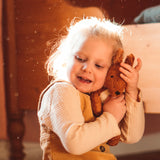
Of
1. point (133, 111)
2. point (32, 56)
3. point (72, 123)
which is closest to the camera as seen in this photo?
point (72, 123)

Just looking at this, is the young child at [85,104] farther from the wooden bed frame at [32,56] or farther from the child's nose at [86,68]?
the wooden bed frame at [32,56]

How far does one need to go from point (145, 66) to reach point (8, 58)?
49 centimetres

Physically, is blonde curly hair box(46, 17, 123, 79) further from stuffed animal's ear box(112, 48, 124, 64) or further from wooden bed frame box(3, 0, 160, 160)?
wooden bed frame box(3, 0, 160, 160)

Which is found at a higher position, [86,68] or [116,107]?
[86,68]

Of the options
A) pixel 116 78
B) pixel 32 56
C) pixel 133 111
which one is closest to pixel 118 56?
pixel 116 78

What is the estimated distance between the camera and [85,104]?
57cm

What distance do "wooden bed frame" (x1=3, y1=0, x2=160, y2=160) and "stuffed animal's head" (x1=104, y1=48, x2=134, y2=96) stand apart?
0.57 feet

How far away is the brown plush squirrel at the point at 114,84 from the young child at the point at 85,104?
11 mm

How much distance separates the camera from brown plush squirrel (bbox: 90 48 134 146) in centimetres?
56

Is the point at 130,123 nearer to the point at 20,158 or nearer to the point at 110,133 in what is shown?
the point at 110,133

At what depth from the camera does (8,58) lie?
84cm

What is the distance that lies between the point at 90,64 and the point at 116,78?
0.08m

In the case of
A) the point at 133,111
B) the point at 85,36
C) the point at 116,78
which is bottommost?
the point at 133,111

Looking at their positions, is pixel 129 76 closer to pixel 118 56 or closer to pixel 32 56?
pixel 118 56
